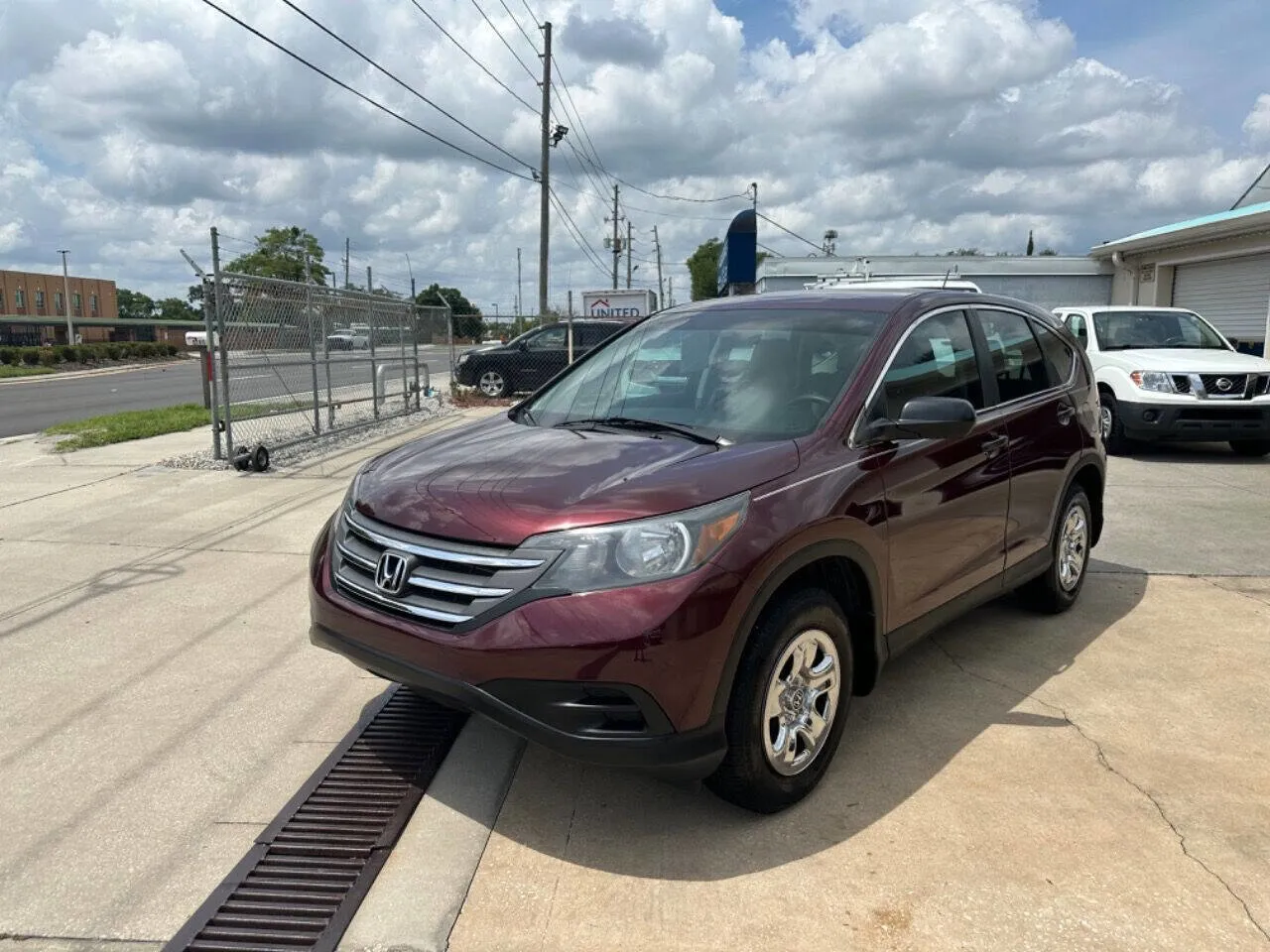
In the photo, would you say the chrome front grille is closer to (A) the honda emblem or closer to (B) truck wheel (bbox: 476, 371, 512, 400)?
(A) the honda emblem

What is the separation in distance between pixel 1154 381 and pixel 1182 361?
15.9 inches

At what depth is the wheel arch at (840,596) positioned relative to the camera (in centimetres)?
274

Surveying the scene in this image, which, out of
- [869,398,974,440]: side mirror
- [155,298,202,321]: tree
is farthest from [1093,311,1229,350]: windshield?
[155,298,202,321]: tree

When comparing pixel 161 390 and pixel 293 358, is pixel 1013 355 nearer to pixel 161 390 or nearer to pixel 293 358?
pixel 293 358

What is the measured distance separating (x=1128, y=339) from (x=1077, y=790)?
966 cm

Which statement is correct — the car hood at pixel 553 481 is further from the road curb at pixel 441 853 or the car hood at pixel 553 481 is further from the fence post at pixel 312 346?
the fence post at pixel 312 346

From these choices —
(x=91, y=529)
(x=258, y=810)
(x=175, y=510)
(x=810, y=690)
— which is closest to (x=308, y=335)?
(x=175, y=510)

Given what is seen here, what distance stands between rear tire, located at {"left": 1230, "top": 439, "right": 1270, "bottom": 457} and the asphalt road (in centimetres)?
1075

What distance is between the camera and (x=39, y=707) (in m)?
3.90

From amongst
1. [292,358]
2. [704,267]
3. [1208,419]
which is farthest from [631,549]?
[704,267]

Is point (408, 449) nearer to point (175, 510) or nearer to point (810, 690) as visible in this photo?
point (810, 690)

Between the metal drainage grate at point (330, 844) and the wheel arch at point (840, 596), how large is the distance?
126 centimetres

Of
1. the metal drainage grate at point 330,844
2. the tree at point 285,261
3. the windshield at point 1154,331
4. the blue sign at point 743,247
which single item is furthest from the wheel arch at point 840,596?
the tree at point 285,261

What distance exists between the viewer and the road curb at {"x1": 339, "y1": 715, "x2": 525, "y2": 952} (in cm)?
256
